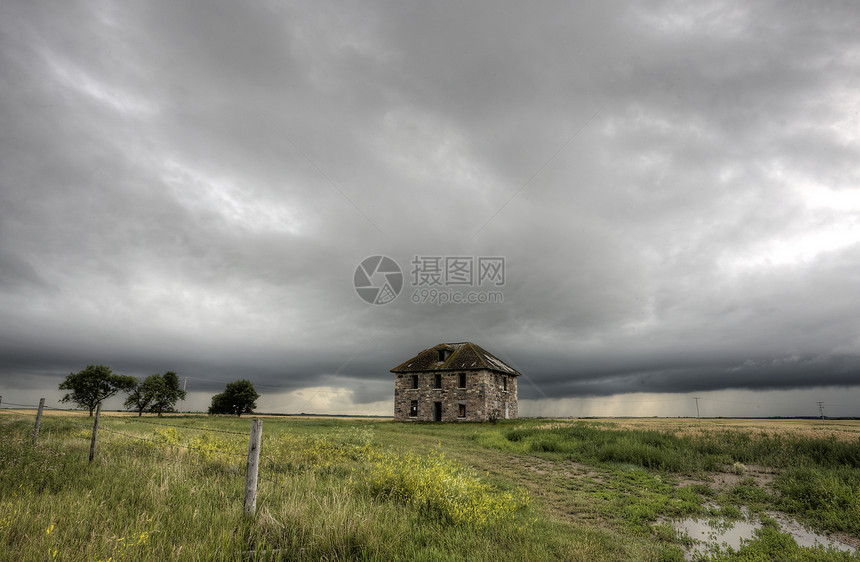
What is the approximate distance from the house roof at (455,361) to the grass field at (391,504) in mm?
28145

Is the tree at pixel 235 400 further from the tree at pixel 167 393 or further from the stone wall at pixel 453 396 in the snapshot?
the stone wall at pixel 453 396

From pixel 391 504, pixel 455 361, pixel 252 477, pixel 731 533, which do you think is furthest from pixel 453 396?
pixel 252 477

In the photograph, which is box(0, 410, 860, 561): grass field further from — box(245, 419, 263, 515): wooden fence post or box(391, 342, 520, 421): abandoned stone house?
box(391, 342, 520, 421): abandoned stone house

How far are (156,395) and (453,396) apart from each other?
40.4 m

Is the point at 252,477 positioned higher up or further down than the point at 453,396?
higher up

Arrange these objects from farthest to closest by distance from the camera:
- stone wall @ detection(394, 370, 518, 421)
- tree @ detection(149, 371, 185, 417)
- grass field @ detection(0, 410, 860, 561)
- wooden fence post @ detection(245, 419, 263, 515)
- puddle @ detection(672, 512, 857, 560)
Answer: tree @ detection(149, 371, 185, 417) < stone wall @ detection(394, 370, 518, 421) < puddle @ detection(672, 512, 857, 560) < wooden fence post @ detection(245, 419, 263, 515) < grass field @ detection(0, 410, 860, 561)

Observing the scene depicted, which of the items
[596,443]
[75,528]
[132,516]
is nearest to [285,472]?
[132,516]

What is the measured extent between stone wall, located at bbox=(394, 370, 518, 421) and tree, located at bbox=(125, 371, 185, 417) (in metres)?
32.8

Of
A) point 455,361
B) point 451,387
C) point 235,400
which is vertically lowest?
point 235,400

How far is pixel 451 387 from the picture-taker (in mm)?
42812

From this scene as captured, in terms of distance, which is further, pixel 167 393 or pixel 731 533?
pixel 167 393

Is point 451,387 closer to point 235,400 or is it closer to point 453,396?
point 453,396

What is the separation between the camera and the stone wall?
41281 millimetres

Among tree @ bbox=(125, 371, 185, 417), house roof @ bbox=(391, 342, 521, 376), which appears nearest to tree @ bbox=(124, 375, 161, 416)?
tree @ bbox=(125, 371, 185, 417)
